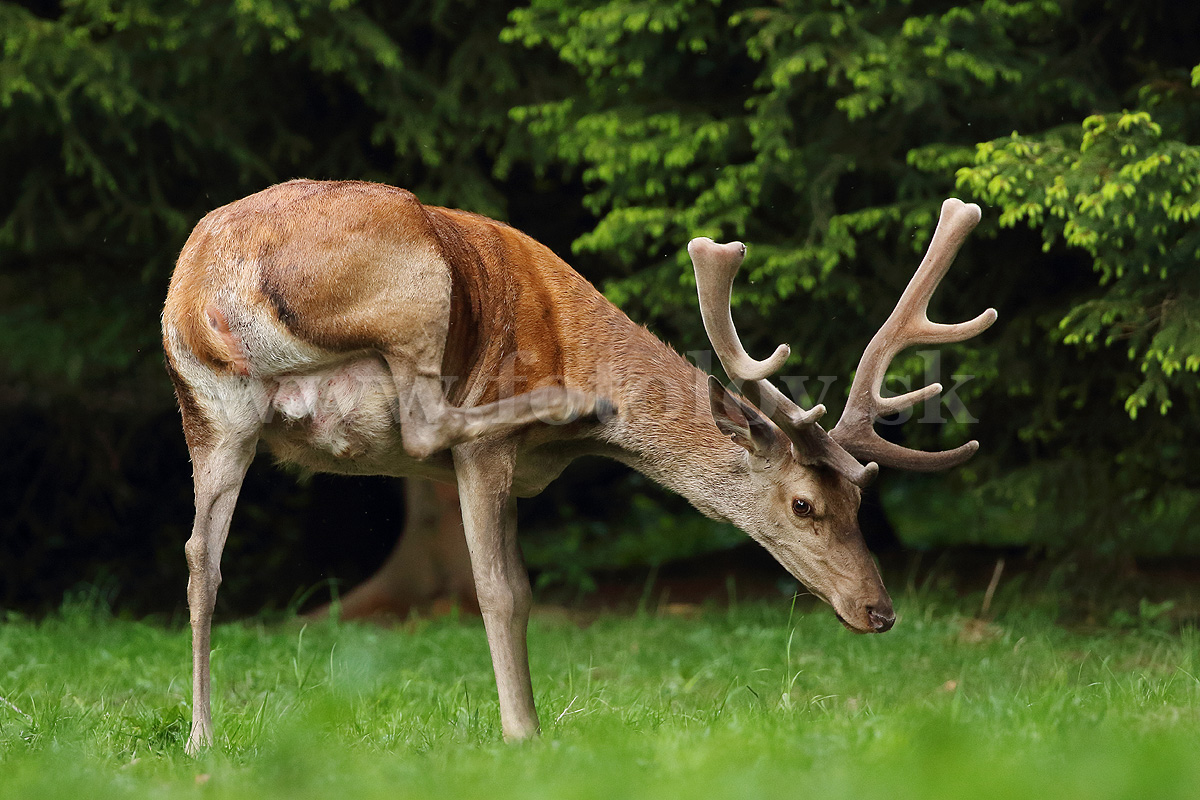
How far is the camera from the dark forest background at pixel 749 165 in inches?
274

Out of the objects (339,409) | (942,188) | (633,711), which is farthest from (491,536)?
(942,188)

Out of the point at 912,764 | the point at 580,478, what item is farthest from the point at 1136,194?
the point at 580,478

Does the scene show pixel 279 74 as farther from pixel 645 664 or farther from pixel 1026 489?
pixel 1026 489

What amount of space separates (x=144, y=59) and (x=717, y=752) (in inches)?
241

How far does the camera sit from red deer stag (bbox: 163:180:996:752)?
15.6 feet

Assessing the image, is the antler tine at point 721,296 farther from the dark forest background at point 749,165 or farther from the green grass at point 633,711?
the dark forest background at point 749,165

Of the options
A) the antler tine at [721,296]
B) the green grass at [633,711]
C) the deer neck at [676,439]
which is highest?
the antler tine at [721,296]

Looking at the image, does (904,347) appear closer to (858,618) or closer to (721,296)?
(721,296)

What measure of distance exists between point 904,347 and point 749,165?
7.36 feet

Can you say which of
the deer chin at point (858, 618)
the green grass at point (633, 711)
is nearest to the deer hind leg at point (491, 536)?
the green grass at point (633, 711)

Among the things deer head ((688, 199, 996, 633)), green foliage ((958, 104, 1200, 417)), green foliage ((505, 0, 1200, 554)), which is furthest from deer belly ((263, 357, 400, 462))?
green foliage ((958, 104, 1200, 417))

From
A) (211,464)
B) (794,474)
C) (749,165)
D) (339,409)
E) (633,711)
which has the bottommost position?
(633,711)

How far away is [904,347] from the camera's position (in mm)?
5602

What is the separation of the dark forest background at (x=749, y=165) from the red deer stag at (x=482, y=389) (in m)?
1.73
